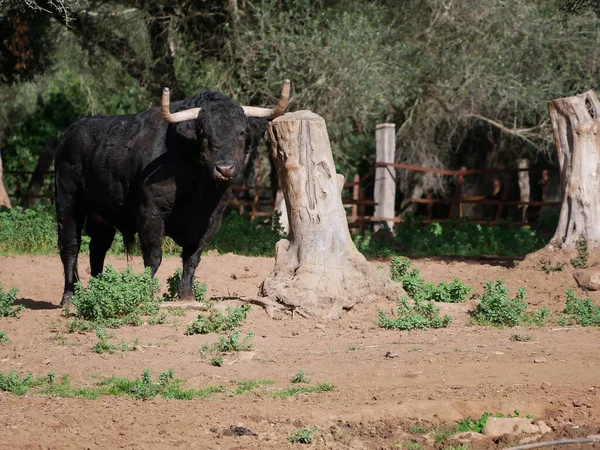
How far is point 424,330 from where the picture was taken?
8.39 m

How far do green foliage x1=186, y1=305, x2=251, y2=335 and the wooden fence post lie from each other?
11010 mm

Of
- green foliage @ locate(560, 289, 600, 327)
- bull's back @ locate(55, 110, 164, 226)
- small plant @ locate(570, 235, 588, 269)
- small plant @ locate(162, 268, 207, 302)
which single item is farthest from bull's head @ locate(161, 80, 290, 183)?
small plant @ locate(570, 235, 588, 269)

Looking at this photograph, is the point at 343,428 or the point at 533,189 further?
A: the point at 533,189

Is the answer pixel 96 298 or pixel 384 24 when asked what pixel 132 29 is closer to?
pixel 384 24

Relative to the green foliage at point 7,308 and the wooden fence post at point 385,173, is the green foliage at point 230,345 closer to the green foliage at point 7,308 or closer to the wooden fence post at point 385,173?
the green foliage at point 7,308

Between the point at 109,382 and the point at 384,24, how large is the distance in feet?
50.5

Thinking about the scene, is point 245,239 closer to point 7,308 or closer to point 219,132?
point 219,132

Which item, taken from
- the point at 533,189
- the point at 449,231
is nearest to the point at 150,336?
the point at 449,231

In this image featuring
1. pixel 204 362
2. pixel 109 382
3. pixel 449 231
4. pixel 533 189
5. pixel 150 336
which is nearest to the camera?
pixel 109 382

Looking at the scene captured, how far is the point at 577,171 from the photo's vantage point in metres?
11.9

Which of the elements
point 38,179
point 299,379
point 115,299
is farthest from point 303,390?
point 38,179

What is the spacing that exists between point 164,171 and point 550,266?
4.70 meters

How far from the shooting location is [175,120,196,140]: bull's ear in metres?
9.38

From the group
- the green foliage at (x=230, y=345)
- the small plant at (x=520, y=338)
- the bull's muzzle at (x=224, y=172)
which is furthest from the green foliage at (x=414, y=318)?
the bull's muzzle at (x=224, y=172)
